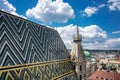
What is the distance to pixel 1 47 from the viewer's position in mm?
17172

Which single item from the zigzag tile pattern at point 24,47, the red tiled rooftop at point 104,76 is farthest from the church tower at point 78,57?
the red tiled rooftop at point 104,76

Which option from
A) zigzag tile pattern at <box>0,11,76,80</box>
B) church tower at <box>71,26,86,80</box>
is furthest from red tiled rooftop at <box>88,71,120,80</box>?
zigzag tile pattern at <box>0,11,76,80</box>

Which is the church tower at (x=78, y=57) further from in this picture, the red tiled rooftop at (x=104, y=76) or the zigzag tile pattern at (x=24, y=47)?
the red tiled rooftop at (x=104, y=76)

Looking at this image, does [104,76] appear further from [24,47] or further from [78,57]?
[24,47]

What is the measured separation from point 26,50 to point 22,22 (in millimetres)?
4289

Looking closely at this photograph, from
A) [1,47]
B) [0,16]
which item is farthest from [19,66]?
[0,16]

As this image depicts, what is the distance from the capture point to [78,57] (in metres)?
35.4

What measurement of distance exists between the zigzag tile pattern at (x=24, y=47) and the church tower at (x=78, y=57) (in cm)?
630

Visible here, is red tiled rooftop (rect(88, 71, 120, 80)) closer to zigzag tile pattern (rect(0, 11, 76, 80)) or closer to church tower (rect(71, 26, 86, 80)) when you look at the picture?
church tower (rect(71, 26, 86, 80))

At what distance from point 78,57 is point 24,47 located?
16.4 metres

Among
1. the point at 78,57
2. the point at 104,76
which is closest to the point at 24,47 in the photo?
the point at 78,57

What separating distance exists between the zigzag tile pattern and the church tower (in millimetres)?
6298

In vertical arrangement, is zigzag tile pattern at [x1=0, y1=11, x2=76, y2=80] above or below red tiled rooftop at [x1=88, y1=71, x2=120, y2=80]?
above

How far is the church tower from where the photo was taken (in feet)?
114
